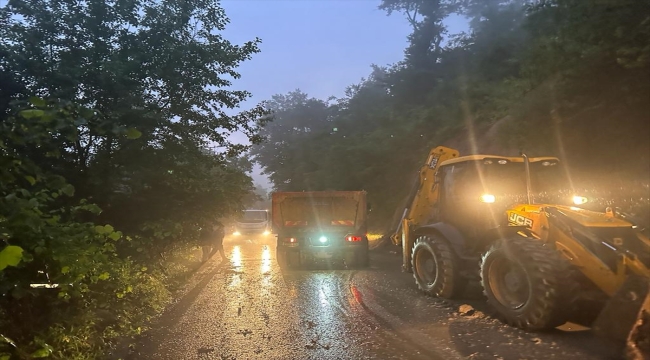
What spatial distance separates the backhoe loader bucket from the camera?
17.5 feet

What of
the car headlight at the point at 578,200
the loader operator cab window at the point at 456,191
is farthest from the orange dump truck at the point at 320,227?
the car headlight at the point at 578,200

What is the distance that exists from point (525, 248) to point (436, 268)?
2.69 metres

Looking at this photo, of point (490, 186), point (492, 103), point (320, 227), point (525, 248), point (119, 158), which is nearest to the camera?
point (525, 248)

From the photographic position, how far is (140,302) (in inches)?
359

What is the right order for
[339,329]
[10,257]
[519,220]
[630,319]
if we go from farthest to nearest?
[519,220]
[339,329]
[630,319]
[10,257]

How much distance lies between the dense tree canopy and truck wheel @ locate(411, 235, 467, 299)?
19.2 feet

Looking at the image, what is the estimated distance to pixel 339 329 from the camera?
7.28 m

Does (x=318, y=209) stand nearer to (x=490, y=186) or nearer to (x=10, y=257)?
(x=490, y=186)

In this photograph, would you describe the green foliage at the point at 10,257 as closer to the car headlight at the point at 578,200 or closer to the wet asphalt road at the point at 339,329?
the wet asphalt road at the point at 339,329

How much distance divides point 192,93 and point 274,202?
16.0ft


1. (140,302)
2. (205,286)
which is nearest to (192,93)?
(205,286)

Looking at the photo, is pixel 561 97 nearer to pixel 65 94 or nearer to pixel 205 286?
pixel 205 286

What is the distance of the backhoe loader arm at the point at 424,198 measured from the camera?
10.9 m

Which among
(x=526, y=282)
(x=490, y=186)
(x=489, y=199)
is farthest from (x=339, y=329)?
(x=490, y=186)
